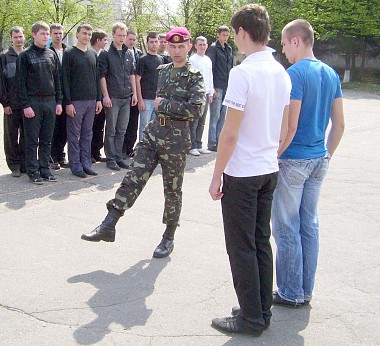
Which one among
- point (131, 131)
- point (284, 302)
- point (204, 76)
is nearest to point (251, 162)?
point (284, 302)

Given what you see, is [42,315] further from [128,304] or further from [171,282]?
[171,282]

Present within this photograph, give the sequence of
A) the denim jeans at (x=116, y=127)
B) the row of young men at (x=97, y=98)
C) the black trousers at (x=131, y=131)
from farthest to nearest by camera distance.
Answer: the black trousers at (x=131, y=131) → the denim jeans at (x=116, y=127) → the row of young men at (x=97, y=98)

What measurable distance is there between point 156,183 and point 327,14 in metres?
27.9

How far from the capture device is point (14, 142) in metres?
8.02

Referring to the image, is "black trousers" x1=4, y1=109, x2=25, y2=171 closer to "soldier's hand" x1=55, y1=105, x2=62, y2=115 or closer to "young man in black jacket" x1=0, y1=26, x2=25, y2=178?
"young man in black jacket" x1=0, y1=26, x2=25, y2=178

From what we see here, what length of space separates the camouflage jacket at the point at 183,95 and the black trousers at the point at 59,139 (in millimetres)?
3934

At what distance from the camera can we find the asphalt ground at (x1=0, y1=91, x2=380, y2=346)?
12.4ft

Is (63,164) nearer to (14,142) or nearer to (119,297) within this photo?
(14,142)

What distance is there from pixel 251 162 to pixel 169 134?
1619 millimetres

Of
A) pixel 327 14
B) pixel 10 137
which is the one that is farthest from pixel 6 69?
pixel 327 14

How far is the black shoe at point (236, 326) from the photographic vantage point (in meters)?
3.72

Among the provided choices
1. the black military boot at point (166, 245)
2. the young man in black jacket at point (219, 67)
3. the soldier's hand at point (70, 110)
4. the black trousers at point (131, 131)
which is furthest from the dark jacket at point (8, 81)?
the young man in black jacket at point (219, 67)

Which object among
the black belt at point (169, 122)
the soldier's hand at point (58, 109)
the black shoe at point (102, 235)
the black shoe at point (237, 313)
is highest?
the black belt at point (169, 122)

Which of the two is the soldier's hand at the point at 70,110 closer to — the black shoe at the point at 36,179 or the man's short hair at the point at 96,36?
the black shoe at the point at 36,179
